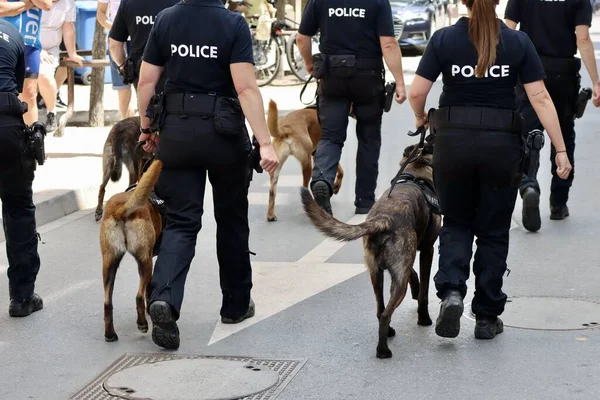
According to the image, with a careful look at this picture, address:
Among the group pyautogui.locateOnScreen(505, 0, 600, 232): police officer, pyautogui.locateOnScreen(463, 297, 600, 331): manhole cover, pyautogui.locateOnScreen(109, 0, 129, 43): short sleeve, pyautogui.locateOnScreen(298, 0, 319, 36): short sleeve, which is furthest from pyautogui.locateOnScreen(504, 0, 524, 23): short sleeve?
pyautogui.locateOnScreen(109, 0, 129, 43): short sleeve

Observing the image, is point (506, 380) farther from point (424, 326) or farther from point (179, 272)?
point (179, 272)

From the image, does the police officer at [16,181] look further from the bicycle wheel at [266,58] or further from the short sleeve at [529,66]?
the bicycle wheel at [266,58]

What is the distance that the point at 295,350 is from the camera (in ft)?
19.8

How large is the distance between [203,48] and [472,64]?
1419mm

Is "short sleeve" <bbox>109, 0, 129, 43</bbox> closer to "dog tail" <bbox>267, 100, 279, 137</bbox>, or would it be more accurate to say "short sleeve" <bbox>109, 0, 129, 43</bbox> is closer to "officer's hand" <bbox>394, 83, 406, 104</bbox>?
"dog tail" <bbox>267, 100, 279, 137</bbox>

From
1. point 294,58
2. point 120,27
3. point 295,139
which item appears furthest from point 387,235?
point 294,58

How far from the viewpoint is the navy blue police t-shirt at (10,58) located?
6.54 meters


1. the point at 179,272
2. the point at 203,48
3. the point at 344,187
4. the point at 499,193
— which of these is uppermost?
the point at 203,48

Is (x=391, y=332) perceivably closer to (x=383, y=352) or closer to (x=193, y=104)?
(x=383, y=352)

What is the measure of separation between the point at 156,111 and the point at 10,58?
1.15m

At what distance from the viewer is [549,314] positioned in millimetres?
6629

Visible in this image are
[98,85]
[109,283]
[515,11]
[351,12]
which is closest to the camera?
[109,283]

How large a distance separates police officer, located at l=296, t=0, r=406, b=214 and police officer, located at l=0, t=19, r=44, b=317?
306cm

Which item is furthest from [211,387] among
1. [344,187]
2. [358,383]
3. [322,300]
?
[344,187]
